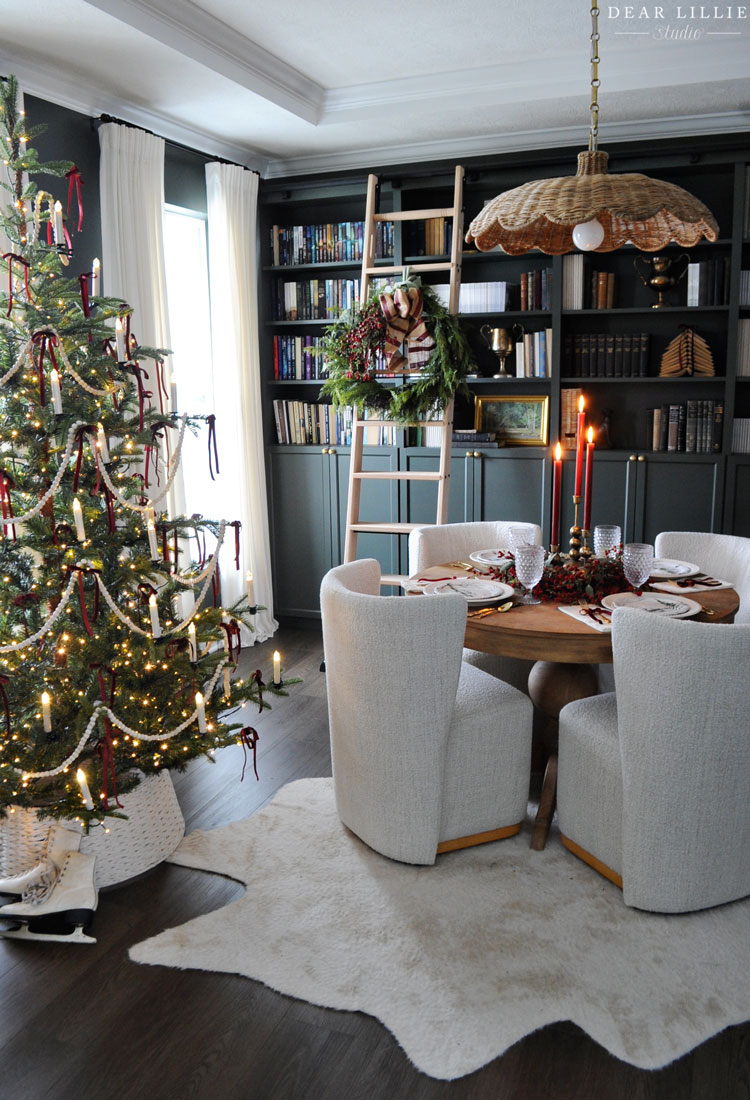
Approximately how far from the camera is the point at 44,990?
212 cm

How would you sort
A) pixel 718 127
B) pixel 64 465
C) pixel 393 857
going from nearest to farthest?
1. pixel 64 465
2. pixel 393 857
3. pixel 718 127

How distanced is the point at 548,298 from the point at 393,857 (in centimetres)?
307

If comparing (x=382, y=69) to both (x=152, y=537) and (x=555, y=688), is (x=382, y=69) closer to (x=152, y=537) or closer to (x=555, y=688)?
(x=152, y=537)

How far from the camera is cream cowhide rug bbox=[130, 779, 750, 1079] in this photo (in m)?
1.97

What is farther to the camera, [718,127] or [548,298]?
[548,298]

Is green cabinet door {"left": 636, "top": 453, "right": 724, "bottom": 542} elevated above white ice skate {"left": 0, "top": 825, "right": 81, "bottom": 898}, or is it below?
above

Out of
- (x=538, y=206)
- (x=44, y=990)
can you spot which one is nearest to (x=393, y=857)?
(x=44, y=990)

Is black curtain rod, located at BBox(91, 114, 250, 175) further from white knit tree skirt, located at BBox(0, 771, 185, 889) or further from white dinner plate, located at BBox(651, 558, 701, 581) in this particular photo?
white dinner plate, located at BBox(651, 558, 701, 581)

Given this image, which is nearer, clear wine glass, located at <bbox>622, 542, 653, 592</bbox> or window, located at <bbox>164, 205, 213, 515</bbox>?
clear wine glass, located at <bbox>622, 542, 653, 592</bbox>

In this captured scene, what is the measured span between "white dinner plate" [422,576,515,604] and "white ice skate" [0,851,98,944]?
130cm

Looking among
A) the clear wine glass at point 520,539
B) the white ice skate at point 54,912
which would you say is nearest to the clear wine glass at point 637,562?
the clear wine glass at point 520,539

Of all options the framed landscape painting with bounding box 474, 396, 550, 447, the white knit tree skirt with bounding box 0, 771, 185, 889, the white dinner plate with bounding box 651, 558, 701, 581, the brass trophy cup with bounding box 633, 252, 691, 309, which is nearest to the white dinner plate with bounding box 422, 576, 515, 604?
the white dinner plate with bounding box 651, 558, 701, 581

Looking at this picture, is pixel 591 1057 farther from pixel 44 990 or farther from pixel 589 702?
pixel 44 990

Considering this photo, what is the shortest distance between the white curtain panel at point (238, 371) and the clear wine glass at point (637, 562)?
2.55 m
